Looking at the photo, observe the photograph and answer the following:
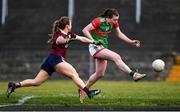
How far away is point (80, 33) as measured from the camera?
38.9 m

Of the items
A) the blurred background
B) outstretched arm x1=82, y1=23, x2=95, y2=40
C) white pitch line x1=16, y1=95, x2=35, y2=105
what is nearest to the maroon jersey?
outstretched arm x1=82, y1=23, x2=95, y2=40

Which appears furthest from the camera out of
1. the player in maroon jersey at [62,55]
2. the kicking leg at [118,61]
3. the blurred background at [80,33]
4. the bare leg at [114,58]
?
the blurred background at [80,33]

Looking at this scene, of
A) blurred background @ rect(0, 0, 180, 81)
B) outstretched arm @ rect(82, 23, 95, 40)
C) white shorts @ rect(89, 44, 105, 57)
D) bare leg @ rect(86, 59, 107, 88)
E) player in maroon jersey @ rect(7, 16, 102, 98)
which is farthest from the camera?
blurred background @ rect(0, 0, 180, 81)

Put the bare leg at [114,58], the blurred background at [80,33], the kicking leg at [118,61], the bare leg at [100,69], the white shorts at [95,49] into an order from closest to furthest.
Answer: the kicking leg at [118,61]
the bare leg at [114,58]
the white shorts at [95,49]
the bare leg at [100,69]
the blurred background at [80,33]

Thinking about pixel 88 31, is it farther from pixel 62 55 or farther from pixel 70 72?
pixel 70 72

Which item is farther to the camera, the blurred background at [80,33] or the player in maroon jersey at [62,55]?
the blurred background at [80,33]

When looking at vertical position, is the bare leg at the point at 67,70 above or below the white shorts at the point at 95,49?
below

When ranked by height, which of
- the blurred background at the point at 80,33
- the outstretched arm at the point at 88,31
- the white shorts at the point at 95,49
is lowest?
the white shorts at the point at 95,49

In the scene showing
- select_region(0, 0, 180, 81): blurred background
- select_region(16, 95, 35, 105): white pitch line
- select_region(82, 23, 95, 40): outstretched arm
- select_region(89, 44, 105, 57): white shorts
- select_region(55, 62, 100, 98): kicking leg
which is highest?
select_region(0, 0, 180, 81): blurred background

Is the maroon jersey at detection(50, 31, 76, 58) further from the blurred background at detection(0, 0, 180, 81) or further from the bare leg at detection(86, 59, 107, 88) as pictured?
the blurred background at detection(0, 0, 180, 81)

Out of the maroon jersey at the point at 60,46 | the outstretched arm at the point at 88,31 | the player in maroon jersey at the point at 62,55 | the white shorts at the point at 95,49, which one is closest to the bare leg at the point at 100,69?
the white shorts at the point at 95,49

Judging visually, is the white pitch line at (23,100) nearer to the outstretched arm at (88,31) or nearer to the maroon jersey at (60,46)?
the maroon jersey at (60,46)

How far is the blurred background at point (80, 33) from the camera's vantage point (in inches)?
1442

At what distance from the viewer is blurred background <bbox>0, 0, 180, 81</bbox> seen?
36625 millimetres
